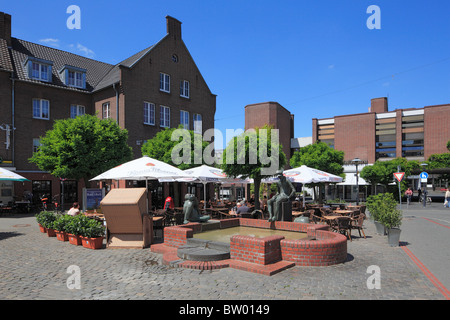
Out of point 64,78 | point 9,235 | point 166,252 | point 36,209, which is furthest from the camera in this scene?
point 64,78

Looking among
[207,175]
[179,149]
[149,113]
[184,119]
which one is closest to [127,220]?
[207,175]

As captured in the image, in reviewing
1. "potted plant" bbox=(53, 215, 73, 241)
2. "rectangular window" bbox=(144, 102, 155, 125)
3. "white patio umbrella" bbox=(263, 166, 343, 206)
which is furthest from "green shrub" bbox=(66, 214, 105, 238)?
"rectangular window" bbox=(144, 102, 155, 125)

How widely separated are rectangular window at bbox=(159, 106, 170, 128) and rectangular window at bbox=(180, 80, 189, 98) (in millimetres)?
2531

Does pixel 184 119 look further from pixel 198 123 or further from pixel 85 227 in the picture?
pixel 85 227

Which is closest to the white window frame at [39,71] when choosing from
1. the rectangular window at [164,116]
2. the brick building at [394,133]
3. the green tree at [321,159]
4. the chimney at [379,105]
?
the rectangular window at [164,116]

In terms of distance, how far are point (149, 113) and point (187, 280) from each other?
23.0m

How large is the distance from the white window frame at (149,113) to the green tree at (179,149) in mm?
5142

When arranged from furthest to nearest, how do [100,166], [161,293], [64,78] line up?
→ 1. [64,78]
2. [100,166]
3. [161,293]

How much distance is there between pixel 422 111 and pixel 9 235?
67.0 m

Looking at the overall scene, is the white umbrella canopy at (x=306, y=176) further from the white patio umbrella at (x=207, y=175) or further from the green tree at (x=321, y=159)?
the green tree at (x=321, y=159)

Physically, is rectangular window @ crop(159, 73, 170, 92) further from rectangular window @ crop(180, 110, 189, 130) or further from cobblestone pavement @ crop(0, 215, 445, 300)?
cobblestone pavement @ crop(0, 215, 445, 300)

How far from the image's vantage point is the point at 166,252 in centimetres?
778
